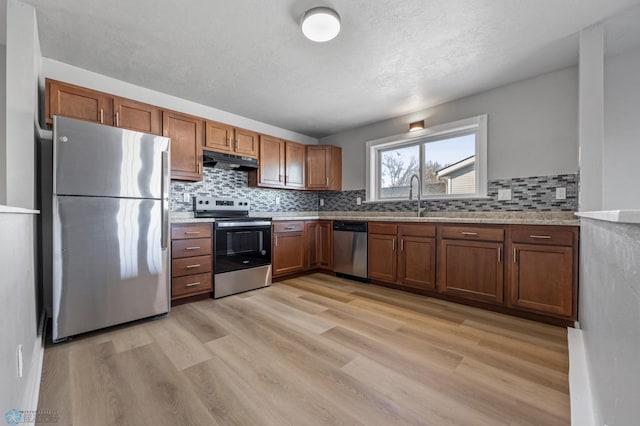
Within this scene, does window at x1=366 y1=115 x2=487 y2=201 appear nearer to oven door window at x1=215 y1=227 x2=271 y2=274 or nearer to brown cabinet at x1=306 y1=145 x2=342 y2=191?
brown cabinet at x1=306 y1=145 x2=342 y2=191

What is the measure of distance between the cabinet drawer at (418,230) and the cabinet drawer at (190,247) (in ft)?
7.16

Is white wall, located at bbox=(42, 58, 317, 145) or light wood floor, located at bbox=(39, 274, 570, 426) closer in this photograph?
light wood floor, located at bbox=(39, 274, 570, 426)

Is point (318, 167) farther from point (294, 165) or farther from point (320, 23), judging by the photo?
point (320, 23)

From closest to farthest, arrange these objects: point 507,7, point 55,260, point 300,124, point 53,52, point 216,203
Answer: point 507,7
point 55,260
point 53,52
point 216,203
point 300,124

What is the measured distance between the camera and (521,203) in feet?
8.71

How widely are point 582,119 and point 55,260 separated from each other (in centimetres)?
400

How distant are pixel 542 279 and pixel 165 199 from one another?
3.29 metres

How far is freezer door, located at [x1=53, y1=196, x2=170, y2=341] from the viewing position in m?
1.87

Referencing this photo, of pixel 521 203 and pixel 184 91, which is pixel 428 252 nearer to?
pixel 521 203

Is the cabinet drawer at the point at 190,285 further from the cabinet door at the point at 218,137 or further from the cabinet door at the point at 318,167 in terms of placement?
the cabinet door at the point at 318,167

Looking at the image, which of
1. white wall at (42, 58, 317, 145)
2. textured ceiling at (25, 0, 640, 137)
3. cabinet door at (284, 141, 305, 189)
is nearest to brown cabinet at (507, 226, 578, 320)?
textured ceiling at (25, 0, 640, 137)

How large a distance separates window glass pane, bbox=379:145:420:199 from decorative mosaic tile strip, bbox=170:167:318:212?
1386 mm

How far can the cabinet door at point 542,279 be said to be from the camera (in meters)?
2.06

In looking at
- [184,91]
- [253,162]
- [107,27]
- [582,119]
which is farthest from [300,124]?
[582,119]
